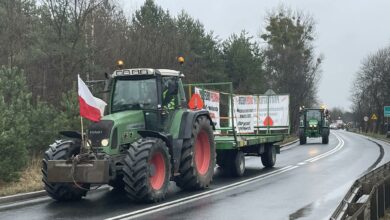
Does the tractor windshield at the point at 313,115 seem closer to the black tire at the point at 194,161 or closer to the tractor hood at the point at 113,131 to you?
the black tire at the point at 194,161

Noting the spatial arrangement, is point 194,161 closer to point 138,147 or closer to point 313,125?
point 138,147

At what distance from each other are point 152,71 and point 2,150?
4.36 metres

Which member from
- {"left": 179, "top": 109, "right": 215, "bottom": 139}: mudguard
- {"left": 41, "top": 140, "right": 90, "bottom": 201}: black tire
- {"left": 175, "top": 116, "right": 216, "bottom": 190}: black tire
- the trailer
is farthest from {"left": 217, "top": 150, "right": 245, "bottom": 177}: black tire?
{"left": 41, "top": 140, "right": 90, "bottom": 201}: black tire

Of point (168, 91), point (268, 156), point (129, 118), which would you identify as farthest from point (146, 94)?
point (268, 156)

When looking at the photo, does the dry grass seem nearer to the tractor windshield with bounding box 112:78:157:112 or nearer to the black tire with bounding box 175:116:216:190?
the tractor windshield with bounding box 112:78:157:112

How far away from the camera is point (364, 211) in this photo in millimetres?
6984

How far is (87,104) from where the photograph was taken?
Result: 10.5 meters

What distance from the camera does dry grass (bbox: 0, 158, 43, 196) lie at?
39.5 ft

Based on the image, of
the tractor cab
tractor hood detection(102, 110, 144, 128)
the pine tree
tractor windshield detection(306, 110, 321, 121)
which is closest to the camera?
tractor hood detection(102, 110, 144, 128)

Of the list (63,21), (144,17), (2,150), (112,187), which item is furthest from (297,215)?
(144,17)

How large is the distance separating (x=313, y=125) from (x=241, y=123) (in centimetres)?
2142

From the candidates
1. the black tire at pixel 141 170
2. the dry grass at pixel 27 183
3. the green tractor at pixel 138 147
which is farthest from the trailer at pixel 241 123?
the dry grass at pixel 27 183

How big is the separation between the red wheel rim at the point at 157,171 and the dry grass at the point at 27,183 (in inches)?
132

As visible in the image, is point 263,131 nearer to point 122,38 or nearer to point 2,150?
point 122,38
